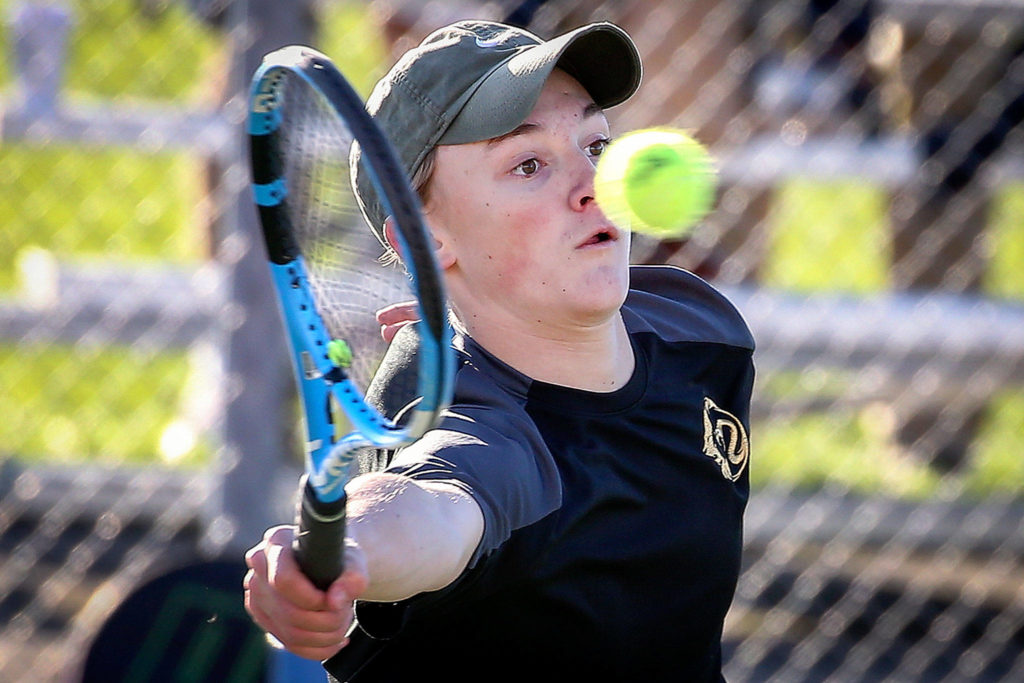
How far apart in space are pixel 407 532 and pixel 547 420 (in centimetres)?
37

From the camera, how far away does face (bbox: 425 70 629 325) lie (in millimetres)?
1569

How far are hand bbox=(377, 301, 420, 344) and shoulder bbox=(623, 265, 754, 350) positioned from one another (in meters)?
0.33

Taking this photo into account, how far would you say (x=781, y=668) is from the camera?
3566 mm

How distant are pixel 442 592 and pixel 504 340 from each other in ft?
1.19

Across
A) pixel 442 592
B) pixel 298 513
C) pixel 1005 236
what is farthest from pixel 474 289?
pixel 1005 236

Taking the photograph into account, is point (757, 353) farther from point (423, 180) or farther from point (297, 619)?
point (297, 619)

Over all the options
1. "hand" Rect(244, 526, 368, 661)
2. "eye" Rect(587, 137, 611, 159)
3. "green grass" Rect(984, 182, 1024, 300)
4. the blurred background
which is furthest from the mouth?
"green grass" Rect(984, 182, 1024, 300)

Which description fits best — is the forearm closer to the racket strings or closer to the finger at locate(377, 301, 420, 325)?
the racket strings

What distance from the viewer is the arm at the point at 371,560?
1.17 meters

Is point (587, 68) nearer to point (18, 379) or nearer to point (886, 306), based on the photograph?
point (886, 306)

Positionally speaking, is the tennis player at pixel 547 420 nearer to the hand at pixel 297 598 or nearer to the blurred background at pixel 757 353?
the hand at pixel 297 598

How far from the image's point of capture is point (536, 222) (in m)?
1.57

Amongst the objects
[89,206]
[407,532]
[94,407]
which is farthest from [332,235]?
[89,206]

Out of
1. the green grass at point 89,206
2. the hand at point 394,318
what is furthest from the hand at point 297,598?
the green grass at point 89,206
